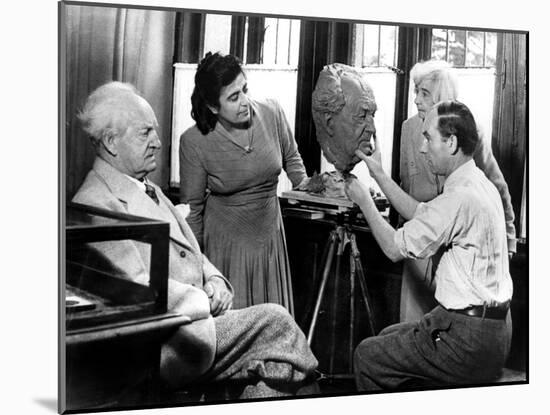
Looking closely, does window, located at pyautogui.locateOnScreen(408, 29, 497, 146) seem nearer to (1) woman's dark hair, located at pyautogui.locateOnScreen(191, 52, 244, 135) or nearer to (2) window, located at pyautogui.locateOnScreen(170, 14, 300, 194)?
(2) window, located at pyautogui.locateOnScreen(170, 14, 300, 194)

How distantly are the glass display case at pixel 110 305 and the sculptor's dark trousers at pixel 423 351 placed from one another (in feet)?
3.69

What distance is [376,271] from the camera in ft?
18.2

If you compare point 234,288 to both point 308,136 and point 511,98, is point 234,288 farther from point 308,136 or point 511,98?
point 511,98

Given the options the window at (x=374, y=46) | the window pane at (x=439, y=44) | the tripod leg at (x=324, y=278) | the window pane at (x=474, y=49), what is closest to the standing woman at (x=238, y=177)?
the tripod leg at (x=324, y=278)

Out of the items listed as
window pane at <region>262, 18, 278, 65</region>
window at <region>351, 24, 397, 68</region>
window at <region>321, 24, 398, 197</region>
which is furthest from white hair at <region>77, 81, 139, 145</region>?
window at <region>351, 24, 397, 68</region>

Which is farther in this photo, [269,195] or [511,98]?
[511,98]

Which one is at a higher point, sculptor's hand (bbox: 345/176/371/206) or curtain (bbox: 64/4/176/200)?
curtain (bbox: 64/4/176/200)

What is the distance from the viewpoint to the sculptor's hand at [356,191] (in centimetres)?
550

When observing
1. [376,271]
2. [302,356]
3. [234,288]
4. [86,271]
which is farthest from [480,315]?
[86,271]

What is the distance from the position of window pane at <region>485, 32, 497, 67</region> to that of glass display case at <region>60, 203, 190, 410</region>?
2027mm

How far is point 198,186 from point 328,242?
75cm

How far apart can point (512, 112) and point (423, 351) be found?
139cm

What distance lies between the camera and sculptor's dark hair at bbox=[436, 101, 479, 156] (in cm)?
562

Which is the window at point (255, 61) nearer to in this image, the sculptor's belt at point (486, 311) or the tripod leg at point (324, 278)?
the tripod leg at point (324, 278)
